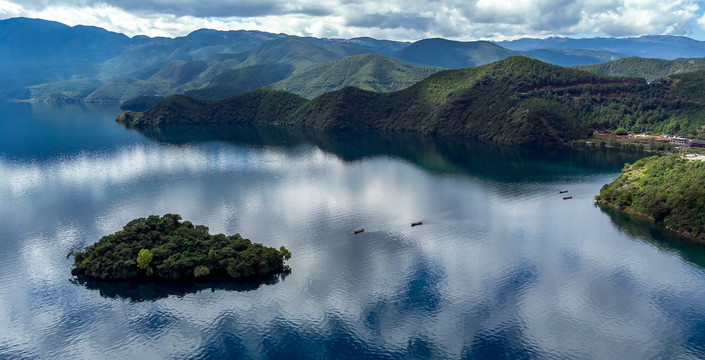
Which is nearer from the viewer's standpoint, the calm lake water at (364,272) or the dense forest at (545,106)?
the calm lake water at (364,272)

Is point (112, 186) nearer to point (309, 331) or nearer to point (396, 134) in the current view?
point (309, 331)

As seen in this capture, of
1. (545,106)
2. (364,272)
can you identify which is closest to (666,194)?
(364,272)

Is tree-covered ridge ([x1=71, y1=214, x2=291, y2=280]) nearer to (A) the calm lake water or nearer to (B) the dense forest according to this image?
(A) the calm lake water

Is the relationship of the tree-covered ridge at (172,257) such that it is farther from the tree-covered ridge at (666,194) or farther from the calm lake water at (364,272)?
the tree-covered ridge at (666,194)

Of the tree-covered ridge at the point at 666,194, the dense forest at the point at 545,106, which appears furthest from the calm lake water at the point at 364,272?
the dense forest at the point at 545,106

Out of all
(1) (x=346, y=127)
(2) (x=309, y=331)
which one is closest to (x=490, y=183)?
(2) (x=309, y=331)

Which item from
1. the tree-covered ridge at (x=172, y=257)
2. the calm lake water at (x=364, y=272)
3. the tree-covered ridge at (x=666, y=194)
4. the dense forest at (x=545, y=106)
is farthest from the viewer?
the dense forest at (x=545, y=106)
